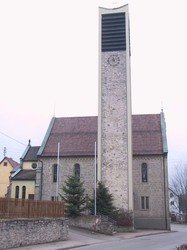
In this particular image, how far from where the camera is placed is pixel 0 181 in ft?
235

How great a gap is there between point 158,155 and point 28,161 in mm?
17971

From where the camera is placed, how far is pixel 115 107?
42688 mm

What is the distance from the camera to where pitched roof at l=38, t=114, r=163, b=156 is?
154ft

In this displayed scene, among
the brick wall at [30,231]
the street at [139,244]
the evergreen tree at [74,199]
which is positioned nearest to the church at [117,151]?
the evergreen tree at [74,199]

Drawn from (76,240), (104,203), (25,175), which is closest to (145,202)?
(104,203)

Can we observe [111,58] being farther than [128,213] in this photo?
Yes

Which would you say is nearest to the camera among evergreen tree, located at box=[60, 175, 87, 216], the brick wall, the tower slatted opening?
the brick wall

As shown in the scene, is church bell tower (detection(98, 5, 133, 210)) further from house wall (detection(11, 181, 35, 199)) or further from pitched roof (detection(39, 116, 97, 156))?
house wall (detection(11, 181, 35, 199))

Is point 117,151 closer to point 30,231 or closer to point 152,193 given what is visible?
point 152,193

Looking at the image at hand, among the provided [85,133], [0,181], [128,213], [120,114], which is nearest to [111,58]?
[120,114]

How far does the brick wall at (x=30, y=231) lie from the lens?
69.7 ft

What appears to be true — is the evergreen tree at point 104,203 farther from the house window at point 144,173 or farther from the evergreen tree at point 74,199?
the house window at point 144,173

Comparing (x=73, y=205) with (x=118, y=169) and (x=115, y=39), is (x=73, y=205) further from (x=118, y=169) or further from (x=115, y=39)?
(x=115, y=39)

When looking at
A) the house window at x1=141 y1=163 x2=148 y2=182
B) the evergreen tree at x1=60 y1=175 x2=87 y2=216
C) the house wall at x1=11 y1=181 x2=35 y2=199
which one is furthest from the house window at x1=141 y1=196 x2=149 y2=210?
the house wall at x1=11 y1=181 x2=35 y2=199
